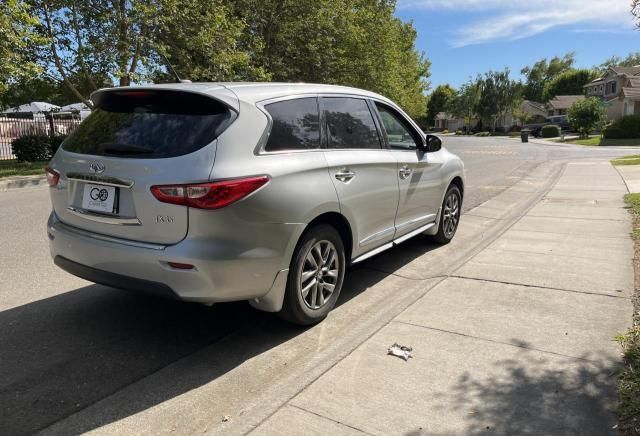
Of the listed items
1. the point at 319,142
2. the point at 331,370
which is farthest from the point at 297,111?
the point at 331,370

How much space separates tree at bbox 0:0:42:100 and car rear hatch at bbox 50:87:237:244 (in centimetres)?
1011

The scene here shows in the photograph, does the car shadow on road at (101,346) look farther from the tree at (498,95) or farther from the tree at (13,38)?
the tree at (498,95)

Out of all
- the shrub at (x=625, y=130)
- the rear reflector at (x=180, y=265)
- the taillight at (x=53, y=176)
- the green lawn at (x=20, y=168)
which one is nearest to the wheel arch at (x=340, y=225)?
the rear reflector at (x=180, y=265)

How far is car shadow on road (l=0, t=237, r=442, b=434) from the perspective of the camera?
9.83ft

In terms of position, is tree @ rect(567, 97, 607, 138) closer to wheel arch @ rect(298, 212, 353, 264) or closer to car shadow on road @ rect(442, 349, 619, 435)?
wheel arch @ rect(298, 212, 353, 264)

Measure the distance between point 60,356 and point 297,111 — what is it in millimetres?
2373

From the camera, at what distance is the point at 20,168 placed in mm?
15523

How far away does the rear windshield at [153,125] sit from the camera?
3.28 m

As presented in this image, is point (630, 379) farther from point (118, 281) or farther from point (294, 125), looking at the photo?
point (118, 281)

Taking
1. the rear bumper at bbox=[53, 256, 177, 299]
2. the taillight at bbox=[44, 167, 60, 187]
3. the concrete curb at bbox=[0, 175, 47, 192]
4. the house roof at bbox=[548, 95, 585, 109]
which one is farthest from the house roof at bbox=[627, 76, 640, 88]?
the rear bumper at bbox=[53, 256, 177, 299]

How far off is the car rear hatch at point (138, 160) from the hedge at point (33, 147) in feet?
49.1

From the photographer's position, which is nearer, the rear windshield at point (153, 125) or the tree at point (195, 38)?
the rear windshield at point (153, 125)

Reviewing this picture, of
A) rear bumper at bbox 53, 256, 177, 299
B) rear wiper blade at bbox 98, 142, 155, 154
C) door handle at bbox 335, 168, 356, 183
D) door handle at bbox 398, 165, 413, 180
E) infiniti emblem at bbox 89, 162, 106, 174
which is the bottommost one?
rear bumper at bbox 53, 256, 177, 299

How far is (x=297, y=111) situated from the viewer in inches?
155
